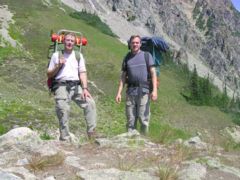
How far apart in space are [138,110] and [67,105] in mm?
1787

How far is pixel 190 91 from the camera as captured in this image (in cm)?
6944

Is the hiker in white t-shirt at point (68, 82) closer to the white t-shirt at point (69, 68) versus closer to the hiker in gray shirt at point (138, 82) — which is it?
the white t-shirt at point (69, 68)

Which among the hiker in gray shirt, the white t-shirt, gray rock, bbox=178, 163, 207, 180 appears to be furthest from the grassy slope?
gray rock, bbox=178, 163, 207, 180

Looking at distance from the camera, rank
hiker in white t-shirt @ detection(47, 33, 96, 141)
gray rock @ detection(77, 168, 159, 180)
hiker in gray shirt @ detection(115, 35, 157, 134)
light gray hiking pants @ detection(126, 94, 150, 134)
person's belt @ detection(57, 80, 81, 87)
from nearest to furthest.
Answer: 1. gray rock @ detection(77, 168, 159, 180)
2. hiker in white t-shirt @ detection(47, 33, 96, 141)
3. person's belt @ detection(57, 80, 81, 87)
4. hiker in gray shirt @ detection(115, 35, 157, 134)
5. light gray hiking pants @ detection(126, 94, 150, 134)

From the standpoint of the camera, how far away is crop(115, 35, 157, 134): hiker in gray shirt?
1132cm

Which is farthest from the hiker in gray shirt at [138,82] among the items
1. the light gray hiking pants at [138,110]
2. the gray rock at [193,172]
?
the gray rock at [193,172]

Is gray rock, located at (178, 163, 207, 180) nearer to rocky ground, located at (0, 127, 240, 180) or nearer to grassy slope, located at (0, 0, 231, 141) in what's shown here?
rocky ground, located at (0, 127, 240, 180)

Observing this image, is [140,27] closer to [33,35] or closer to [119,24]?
[119,24]

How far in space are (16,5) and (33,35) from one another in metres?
16.8

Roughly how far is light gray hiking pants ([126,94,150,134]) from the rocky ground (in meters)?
1.61

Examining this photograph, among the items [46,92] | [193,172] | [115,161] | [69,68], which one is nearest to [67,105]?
[69,68]

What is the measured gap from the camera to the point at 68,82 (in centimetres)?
1086

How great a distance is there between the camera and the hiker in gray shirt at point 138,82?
37.1ft

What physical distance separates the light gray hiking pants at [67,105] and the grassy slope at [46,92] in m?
1.55
